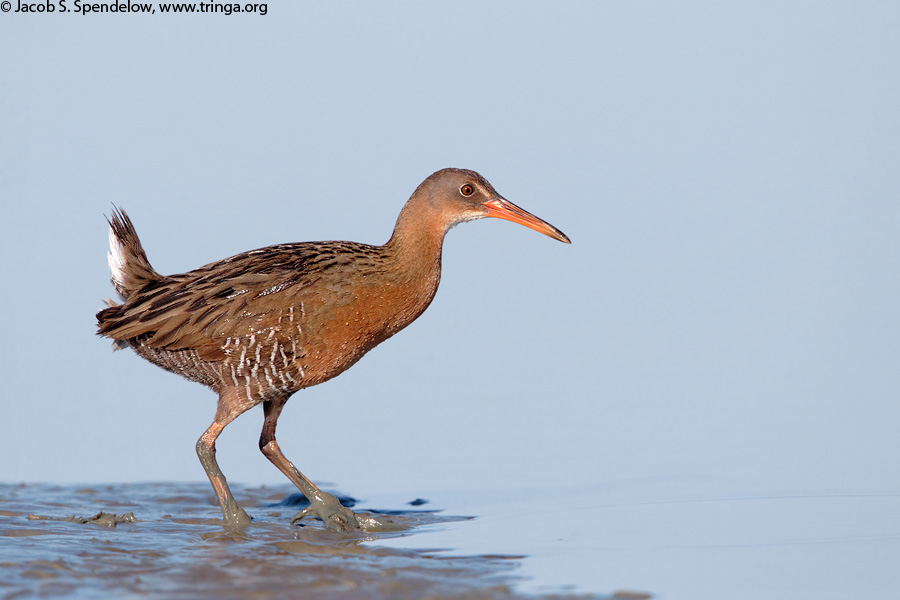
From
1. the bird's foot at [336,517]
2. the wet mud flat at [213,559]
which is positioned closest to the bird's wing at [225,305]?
the bird's foot at [336,517]

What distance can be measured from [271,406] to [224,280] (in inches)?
43.4

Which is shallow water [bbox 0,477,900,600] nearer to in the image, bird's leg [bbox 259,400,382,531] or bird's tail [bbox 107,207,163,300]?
bird's leg [bbox 259,400,382,531]

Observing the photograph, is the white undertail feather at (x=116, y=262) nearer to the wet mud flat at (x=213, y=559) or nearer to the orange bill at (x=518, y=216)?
the wet mud flat at (x=213, y=559)

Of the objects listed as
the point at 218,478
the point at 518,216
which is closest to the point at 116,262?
the point at 218,478

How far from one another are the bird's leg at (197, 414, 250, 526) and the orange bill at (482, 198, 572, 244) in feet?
8.38

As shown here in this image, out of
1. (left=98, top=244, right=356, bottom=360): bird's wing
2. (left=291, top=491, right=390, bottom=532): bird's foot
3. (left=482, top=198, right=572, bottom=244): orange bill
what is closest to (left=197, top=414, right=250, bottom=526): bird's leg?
(left=291, top=491, right=390, bottom=532): bird's foot

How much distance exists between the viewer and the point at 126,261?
8.91 meters

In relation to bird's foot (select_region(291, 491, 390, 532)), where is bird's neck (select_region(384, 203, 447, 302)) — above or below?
above

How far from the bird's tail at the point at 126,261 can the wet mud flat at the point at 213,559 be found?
1791 mm

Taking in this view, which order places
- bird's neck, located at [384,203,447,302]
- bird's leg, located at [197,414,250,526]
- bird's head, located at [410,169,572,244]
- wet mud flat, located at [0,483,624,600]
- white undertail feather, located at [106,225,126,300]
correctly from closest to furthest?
wet mud flat, located at [0,483,624,600] < bird's leg, located at [197,414,250,526] < bird's neck, located at [384,203,447,302] < bird's head, located at [410,169,572,244] < white undertail feather, located at [106,225,126,300]

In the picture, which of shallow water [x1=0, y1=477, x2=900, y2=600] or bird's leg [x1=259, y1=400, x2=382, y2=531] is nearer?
shallow water [x1=0, y1=477, x2=900, y2=600]

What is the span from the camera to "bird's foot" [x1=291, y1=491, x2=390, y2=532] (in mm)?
8211

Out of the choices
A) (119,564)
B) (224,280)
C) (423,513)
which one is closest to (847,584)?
(423,513)

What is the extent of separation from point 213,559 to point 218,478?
1523 mm
